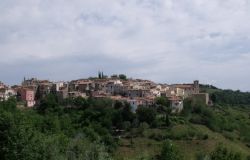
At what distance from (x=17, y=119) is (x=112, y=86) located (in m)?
69.8

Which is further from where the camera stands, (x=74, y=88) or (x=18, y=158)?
(x=74, y=88)

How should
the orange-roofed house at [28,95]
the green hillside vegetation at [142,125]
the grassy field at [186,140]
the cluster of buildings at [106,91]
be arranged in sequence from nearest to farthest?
the green hillside vegetation at [142,125], the grassy field at [186,140], the cluster of buildings at [106,91], the orange-roofed house at [28,95]

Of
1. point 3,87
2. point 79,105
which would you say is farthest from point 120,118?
point 3,87

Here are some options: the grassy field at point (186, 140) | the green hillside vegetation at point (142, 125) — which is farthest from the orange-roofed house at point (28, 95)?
the grassy field at point (186, 140)

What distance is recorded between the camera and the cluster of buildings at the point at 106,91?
320 feet

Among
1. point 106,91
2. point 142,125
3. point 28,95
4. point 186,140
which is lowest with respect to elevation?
point 186,140

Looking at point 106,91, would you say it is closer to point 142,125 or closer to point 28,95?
point 28,95

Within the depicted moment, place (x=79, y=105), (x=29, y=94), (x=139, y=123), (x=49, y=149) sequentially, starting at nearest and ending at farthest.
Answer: (x=49, y=149), (x=139, y=123), (x=79, y=105), (x=29, y=94)

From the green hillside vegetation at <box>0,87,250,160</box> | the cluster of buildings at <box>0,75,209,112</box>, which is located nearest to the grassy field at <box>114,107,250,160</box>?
the green hillside vegetation at <box>0,87,250,160</box>

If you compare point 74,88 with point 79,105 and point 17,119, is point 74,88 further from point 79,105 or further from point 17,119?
point 17,119

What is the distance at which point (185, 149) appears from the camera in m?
72.2

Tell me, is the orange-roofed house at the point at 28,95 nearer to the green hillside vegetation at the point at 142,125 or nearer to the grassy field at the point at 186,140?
the green hillside vegetation at the point at 142,125

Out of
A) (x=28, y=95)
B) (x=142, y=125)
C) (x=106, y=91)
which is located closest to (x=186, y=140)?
(x=142, y=125)

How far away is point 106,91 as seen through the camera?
4301 inches
